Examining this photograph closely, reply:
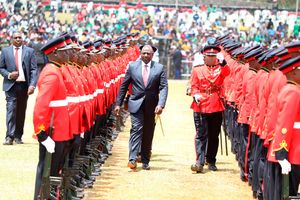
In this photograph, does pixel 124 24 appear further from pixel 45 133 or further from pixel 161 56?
pixel 45 133

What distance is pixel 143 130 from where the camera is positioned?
14.3m

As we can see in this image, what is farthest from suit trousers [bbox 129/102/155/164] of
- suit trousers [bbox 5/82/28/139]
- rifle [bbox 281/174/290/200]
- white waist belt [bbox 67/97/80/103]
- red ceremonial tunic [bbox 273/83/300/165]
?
red ceremonial tunic [bbox 273/83/300/165]

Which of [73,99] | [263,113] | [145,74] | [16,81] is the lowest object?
[16,81]

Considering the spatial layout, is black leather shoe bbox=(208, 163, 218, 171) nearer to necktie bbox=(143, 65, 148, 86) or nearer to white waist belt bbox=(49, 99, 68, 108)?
necktie bbox=(143, 65, 148, 86)

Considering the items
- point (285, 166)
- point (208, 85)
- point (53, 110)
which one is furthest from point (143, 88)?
point (285, 166)

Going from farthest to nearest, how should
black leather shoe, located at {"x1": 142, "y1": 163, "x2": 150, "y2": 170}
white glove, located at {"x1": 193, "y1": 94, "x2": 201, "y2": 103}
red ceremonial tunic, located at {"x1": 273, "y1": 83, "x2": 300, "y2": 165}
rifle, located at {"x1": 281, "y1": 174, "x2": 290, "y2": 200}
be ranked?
black leather shoe, located at {"x1": 142, "y1": 163, "x2": 150, "y2": 170} < white glove, located at {"x1": 193, "y1": 94, "x2": 201, "y2": 103} < rifle, located at {"x1": 281, "y1": 174, "x2": 290, "y2": 200} < red ceremonial tunic, located at {"x1": 273, "y1": 83, "x2": 300, "y2": 165}

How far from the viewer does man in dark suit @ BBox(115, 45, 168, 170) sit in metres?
14.1

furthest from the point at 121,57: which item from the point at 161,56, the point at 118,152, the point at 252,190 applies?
the point at 161,56

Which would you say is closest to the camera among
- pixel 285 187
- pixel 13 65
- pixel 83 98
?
pixel 285 187

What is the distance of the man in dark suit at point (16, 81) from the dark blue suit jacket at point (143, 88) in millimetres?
2648

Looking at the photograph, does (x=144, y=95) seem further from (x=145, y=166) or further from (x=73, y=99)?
(x=73, y=99)

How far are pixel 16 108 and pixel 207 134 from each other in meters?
4.24

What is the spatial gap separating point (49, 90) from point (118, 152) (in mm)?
7219

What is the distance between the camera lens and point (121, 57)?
19.9 meters
